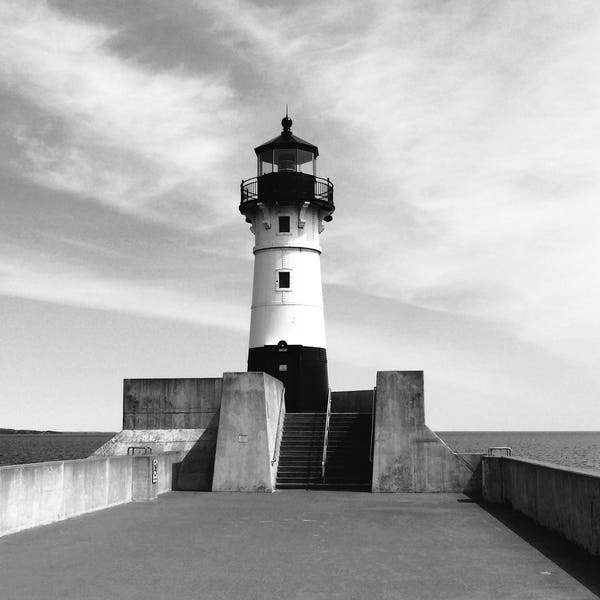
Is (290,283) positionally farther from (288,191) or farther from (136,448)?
(136,448)

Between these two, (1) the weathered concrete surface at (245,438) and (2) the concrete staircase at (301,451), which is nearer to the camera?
(1) the weathered concrete surface at (245,438)

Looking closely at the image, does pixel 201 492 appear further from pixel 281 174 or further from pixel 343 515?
pixel 281 174

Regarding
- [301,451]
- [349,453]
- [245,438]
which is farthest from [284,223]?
[245,438]

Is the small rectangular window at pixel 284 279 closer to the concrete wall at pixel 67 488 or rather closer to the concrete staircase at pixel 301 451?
the concrete staircase at pixel 301 451

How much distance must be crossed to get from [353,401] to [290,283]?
185 inches

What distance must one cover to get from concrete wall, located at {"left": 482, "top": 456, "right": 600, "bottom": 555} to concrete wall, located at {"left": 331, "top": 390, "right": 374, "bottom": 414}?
8439 millimetres

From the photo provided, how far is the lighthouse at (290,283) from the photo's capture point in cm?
2803

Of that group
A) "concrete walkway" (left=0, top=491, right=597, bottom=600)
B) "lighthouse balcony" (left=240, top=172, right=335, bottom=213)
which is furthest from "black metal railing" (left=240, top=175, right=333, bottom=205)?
"concrete walkway" (left=0, top=491, right=597, bottom=600)

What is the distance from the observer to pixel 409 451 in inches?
842

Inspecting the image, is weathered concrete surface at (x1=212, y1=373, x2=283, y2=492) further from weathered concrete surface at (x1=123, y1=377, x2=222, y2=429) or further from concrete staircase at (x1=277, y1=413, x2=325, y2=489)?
weathered concrete surface at (x1=123, y1=377, x2=222, y2=429)

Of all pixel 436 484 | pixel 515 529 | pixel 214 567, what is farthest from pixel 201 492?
pixel 214 567

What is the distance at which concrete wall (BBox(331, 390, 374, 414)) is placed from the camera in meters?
27.0

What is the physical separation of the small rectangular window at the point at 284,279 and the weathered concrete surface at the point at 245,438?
Result: 7.34 m

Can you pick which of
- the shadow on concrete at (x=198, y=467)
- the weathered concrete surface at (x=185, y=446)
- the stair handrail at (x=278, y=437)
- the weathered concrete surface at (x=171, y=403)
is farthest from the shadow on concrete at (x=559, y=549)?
the weathered concrete surface at (x=171, y=403)
